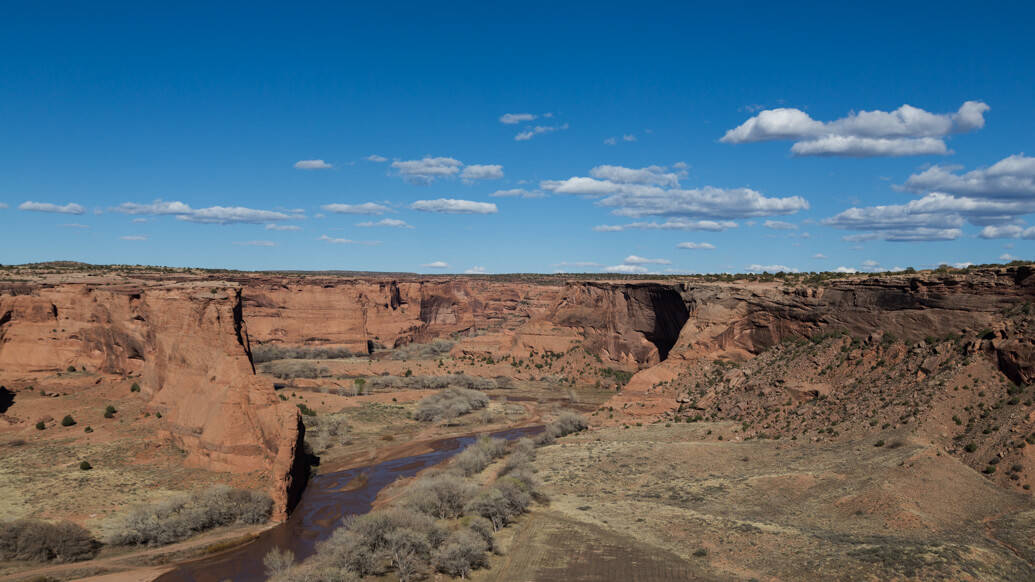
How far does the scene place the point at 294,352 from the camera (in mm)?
77938

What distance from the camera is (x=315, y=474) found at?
37250 millimetres

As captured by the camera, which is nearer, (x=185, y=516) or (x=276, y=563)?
(x=276, y=563)

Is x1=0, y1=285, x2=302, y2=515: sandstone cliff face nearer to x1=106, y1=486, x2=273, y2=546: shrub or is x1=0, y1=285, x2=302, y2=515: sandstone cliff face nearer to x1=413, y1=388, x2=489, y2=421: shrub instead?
x1=106, y1=486, x2=273, y2=546: shrub

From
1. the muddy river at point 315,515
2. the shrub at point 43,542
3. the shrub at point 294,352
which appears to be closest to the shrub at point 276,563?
the muddy river at point 315,515

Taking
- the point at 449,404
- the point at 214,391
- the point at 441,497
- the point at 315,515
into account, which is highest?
the point at 214,391

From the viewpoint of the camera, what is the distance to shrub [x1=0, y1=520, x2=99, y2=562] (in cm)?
2294

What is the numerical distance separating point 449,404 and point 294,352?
31675mm

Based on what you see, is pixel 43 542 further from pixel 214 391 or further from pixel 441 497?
pixel 441 497

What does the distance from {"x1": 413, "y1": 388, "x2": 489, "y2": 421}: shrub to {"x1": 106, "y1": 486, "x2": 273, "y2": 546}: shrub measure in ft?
80.6

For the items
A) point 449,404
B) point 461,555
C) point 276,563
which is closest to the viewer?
point 276,563

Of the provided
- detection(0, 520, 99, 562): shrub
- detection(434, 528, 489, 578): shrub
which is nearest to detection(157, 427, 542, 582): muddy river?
detection(0, 520, 99, 562): shrub

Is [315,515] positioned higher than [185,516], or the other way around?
[185,516]

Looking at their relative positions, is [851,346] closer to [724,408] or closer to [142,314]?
[724,408]

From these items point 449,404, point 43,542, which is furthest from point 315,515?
point 449,404
